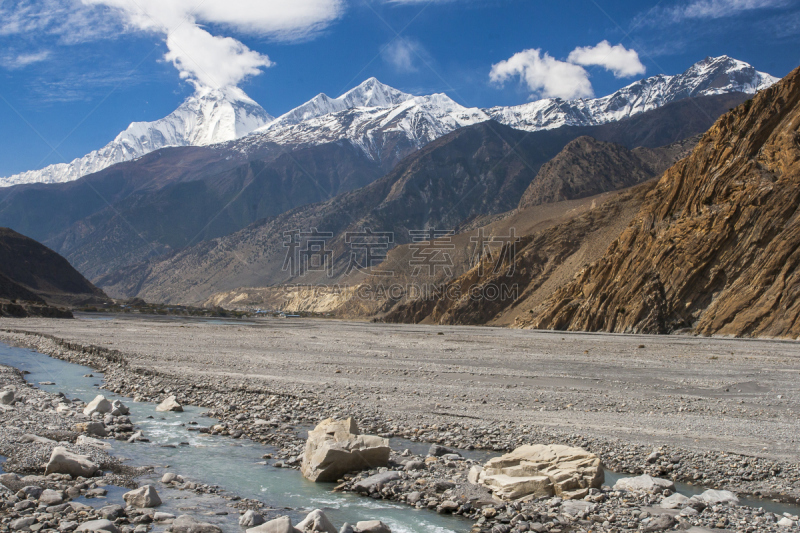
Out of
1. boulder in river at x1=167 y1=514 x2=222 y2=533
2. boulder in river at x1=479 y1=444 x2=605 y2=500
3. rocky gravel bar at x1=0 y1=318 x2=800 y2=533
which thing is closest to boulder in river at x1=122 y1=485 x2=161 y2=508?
boulder in river at x1=167 y1=514 x2=222 y2=533

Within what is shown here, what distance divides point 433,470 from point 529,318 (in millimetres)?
Result: 65203

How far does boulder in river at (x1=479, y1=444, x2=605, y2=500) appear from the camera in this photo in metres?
9.16

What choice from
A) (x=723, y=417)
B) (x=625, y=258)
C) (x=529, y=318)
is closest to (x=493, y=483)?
(x=723, y=417)

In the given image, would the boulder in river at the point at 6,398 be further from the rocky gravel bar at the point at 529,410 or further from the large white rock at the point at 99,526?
the large white rock at the point at 99,526

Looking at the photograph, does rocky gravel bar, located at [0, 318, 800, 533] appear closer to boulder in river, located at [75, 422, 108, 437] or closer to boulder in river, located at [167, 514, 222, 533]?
boulder in river, located at [75, 422, 108, 437]

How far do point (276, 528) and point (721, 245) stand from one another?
177 ft

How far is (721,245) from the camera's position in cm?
5125

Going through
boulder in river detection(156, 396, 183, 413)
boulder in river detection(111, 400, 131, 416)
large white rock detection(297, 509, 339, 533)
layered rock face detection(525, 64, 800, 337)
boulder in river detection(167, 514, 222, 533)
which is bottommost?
boulder in river detection(156, 396, 183, 413)

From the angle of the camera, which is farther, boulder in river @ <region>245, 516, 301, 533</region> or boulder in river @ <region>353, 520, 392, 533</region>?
boulder in river @ <region>353, 520, 392, 533</region>

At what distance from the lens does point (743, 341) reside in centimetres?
4125

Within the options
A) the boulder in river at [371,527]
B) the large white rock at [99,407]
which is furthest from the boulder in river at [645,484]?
the large white rock at [99,407]

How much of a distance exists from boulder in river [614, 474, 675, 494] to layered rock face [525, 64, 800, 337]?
4203 centimetres

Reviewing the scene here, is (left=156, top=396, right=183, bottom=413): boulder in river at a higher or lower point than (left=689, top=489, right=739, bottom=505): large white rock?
lower

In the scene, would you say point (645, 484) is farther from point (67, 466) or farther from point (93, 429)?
point (93, 429)
